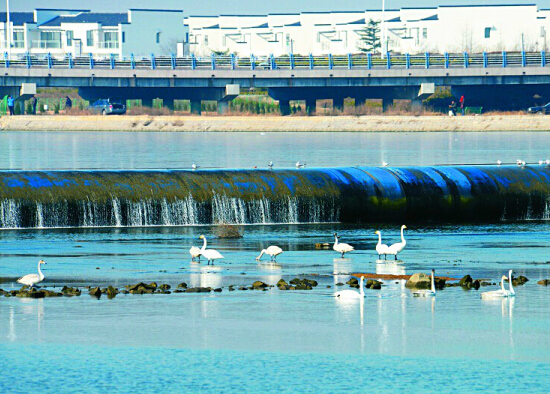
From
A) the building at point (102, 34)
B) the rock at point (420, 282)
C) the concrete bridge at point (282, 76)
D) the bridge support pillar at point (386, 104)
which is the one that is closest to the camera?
the rock at point (420, 282)

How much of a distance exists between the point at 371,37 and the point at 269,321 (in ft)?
542

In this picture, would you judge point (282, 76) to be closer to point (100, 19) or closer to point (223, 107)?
point (223, 107)

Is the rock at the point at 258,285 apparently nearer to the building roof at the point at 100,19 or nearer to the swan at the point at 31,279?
the swan at the point at 31,279

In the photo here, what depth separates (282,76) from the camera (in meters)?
117

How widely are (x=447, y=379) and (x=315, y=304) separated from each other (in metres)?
6.22

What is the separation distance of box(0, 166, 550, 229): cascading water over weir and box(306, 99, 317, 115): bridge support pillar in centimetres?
7400

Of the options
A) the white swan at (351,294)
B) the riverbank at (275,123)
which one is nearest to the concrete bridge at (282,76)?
the riverbank at (275,123)

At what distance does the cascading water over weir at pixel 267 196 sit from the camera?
42500 millimetres

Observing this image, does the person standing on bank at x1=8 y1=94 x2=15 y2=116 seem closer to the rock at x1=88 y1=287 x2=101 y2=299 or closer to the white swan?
the rock at x1=88 y1=287 x2=101 y2=299

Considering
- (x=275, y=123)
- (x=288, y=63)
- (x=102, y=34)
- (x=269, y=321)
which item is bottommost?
(x=269, y=321)

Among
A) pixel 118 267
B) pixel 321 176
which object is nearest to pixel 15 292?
pixel 118 267

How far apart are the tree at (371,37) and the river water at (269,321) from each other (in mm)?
142800

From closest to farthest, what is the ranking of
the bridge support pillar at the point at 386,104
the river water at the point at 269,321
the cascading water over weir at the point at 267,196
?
the river water at the point at 269,321, the cascading water over weir at the point at 267,196, the bridge support pillar at the point at 386,104

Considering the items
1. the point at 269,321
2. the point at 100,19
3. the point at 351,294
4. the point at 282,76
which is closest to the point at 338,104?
the point at 282,76
